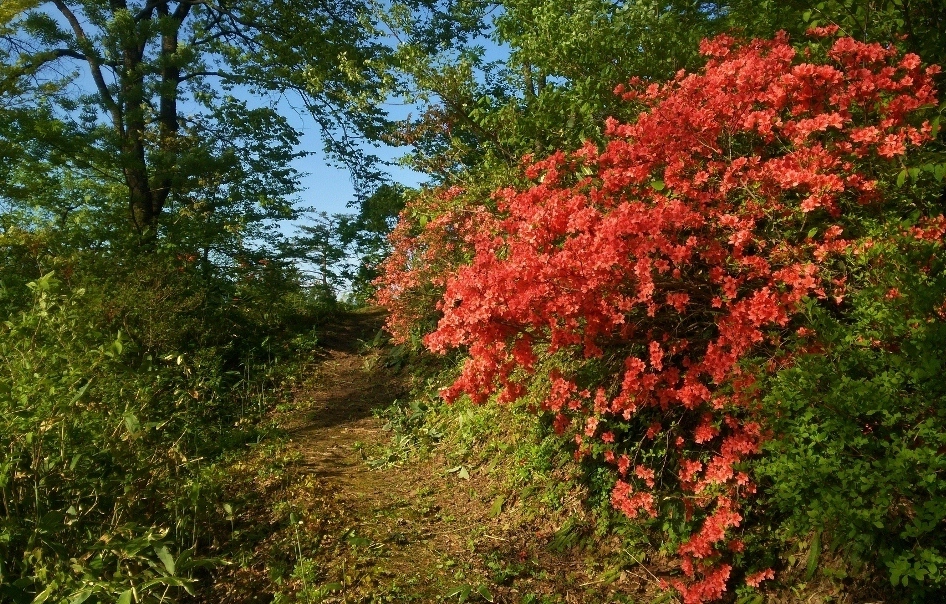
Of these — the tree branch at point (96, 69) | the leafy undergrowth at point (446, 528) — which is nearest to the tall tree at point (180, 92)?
the tree branch at point (96, 69)

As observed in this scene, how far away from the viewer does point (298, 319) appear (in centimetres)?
1052

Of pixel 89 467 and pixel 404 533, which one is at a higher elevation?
pixel 89 467

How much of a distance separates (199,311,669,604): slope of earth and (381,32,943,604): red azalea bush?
1.89 feet

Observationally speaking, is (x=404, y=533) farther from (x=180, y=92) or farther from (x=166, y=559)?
(x=180, y=92)

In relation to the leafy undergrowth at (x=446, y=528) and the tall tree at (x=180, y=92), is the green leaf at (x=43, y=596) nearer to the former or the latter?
the leafy undergrowth at (x=446, y=528)

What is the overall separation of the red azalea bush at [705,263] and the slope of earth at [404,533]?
576 mm

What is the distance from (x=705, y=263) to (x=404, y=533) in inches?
105

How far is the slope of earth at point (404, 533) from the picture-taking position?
3.55m

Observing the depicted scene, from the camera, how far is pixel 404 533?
169 inches

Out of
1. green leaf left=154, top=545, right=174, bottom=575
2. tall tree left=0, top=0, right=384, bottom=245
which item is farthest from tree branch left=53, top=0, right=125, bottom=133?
green leaf left=154, top=545, right=174, bottom=575

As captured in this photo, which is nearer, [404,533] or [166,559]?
[166,559]

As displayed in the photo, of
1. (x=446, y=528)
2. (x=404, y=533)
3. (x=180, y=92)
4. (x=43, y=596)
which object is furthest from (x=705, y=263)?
(x=180, y=92)

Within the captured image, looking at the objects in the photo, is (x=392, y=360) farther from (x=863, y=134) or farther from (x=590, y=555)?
(x=863, y=134)

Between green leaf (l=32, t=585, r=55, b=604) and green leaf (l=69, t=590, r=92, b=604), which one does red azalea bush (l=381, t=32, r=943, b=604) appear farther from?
green leaf (l=32, t=585, r=55, b=604)
